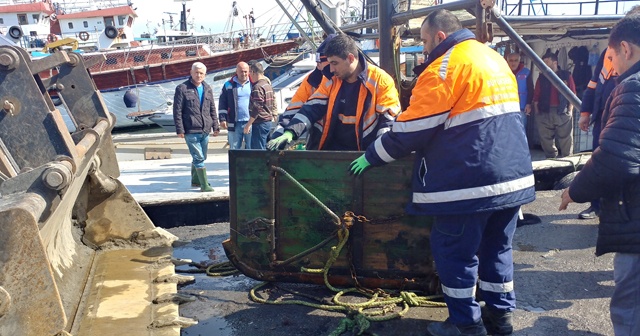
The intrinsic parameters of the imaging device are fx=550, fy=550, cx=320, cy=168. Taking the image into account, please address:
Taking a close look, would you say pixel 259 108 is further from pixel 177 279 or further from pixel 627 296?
pixel 627 296

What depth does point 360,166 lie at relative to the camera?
3393 mm

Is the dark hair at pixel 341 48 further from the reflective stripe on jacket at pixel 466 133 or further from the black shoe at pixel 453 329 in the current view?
the black shoe at pixel 453 329

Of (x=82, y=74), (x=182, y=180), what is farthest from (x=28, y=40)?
(x=82, y=74)

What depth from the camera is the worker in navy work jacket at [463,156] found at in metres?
2.97

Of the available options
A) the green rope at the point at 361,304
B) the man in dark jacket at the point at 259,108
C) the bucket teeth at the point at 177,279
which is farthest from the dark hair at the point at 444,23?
the man in dark jacket at the point at 259,108

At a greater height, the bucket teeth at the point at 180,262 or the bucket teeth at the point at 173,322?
the bucket teeth at the point at 173,322

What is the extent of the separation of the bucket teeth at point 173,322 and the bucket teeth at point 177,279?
67cm

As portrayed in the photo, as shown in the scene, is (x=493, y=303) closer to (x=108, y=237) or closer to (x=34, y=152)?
(x=34, y=152)

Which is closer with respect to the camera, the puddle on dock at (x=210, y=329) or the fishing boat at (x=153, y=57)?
the puddle on dock at (x=210, y=329)

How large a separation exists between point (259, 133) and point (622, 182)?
5.44 metres

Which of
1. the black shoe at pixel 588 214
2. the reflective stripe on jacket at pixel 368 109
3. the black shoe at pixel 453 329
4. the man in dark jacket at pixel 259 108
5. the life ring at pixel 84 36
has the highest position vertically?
the life ring at pixel 84 36

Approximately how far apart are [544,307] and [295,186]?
6.19ft

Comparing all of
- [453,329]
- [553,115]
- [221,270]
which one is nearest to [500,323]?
[453,329]

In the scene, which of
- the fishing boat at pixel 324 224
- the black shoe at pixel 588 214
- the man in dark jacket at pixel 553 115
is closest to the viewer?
the fishing boat at pixel 324 224
